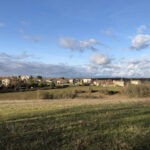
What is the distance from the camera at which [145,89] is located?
38.9m

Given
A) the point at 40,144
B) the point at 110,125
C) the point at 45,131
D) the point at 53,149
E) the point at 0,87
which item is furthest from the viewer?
the point at 0,87

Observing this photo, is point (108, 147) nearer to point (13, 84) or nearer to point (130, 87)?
point (130, 87)

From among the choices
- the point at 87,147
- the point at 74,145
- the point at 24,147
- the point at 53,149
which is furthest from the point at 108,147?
the point at 24,147

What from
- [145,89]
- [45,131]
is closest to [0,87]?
[145,89]

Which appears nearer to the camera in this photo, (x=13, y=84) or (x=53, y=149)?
(x=53, y=149)

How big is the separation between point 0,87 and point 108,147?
5746 centimetres

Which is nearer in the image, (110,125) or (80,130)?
(80,130)

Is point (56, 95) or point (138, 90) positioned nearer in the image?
point (56, 95)

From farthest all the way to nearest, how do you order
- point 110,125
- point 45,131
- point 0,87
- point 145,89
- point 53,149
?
point 0,87
point 145,89
point 110,125
point 45,131
point 53,149

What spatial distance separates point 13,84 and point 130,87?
148 ft

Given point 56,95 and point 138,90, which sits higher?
point 138,90

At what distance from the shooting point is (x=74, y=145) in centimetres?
383

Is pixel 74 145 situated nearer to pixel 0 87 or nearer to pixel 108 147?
pixel 108 147

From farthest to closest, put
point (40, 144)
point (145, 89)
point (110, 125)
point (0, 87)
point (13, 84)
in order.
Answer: point (13, 84), point (0, 87), point (145, 89), point (110, 125), point (40, 144)
